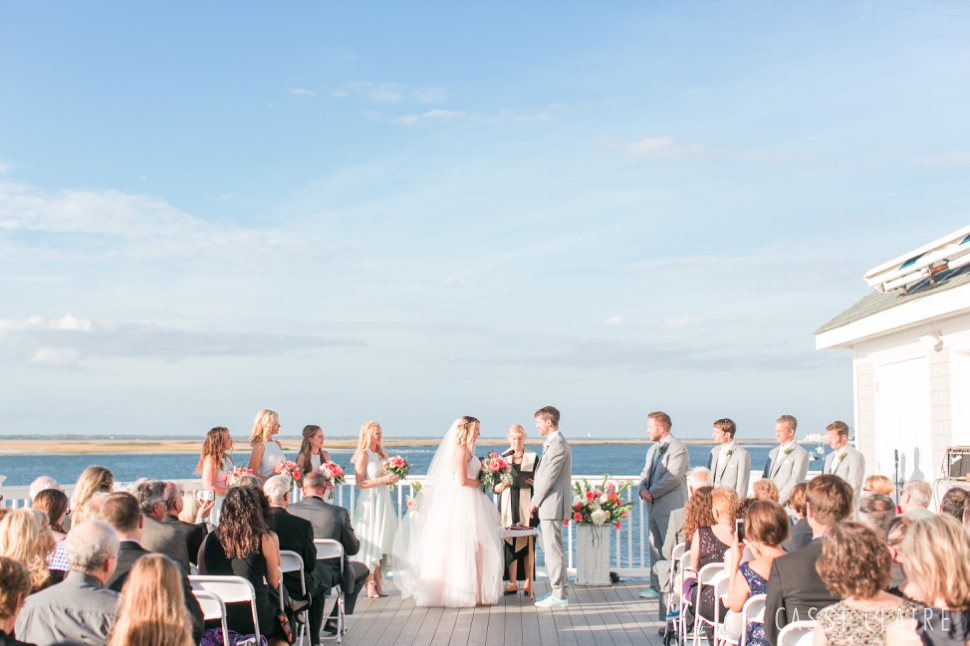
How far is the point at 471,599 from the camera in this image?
24.2 ft

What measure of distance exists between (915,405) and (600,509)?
349 cm

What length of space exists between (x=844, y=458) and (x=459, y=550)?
144 inches

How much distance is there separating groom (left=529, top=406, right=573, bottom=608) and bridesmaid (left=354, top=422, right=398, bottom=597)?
1.39 m

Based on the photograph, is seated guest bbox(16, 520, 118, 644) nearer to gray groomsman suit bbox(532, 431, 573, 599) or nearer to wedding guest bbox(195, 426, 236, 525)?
wedding guest bbox(195, 426, 236, 525)

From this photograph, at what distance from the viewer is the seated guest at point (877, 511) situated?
14.8 feet

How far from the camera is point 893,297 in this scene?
959cm

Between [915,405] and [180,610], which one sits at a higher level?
[915,405]

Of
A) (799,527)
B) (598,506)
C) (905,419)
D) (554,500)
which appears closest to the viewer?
(799,527)

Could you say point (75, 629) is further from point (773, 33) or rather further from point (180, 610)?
point (773, 33)

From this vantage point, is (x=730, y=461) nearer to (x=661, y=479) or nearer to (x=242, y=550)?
(x=661, y=479)

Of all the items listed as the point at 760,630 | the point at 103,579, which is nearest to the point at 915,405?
the point at 760,630

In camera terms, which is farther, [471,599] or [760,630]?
[471,599]

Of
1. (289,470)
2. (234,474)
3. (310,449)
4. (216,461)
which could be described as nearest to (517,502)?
(310,449)

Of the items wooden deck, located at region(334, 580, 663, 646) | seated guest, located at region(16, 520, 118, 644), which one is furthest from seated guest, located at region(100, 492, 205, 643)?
wooden deck, located at region(334, 580, 663, 646)
